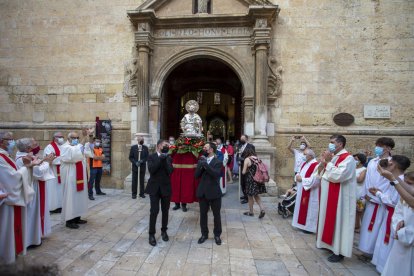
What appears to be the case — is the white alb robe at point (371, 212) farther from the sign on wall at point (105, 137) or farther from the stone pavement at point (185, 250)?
the sign on wall at point (105, 137)

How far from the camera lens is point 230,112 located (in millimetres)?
30781

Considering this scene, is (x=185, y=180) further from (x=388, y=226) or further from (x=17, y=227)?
(x=388, y=226)

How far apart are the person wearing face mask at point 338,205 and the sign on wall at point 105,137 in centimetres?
687

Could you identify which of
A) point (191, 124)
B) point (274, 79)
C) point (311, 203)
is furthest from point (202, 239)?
point (274, 79)

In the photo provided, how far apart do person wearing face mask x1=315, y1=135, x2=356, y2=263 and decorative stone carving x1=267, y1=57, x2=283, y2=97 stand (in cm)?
434

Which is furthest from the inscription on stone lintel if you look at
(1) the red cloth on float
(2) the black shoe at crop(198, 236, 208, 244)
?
(2) the black shoe at crop(198, 236, 208, 244)

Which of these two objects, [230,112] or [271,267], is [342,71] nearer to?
[271,267]

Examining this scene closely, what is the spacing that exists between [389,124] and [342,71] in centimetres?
206

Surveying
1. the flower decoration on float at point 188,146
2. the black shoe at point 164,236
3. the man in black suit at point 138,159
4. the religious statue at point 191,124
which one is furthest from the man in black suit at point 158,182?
the man in black suit at point 138,159

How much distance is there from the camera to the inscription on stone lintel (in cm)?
852

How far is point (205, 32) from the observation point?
860 centimetres

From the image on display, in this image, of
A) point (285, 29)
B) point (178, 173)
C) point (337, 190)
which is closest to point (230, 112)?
point (285, 29)

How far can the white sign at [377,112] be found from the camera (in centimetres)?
802

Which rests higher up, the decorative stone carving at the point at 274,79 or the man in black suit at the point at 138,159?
the decorative stone carving at the point at 274,79
